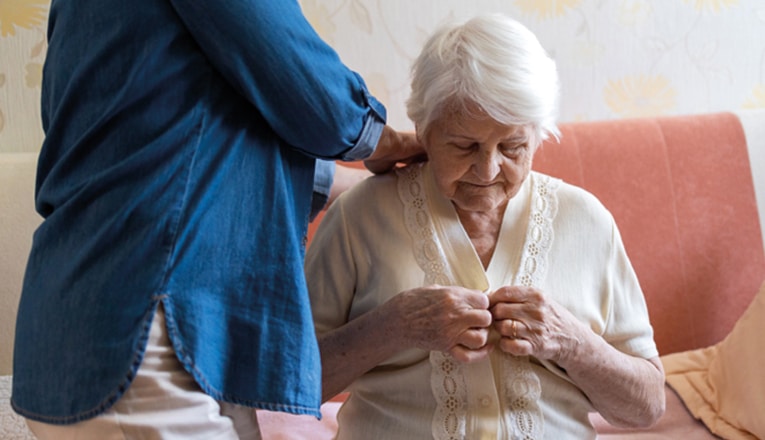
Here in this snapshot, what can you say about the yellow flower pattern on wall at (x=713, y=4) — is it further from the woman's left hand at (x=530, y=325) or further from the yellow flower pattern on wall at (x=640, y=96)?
the woman's left hand at (x=530, y=325)

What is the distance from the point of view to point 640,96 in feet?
8.45

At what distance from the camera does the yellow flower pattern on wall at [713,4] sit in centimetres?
255

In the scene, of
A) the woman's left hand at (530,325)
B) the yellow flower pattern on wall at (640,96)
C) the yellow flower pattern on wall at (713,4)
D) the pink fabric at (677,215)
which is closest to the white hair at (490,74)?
the woman's left hand at (530,325)

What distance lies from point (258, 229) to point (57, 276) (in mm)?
280

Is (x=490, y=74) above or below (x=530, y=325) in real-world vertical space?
above

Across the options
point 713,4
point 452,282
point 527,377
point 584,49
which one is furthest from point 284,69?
point 713,4

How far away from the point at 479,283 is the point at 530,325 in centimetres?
16

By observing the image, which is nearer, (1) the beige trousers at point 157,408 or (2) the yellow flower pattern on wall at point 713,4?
(1) the beige trousers at point 157,408

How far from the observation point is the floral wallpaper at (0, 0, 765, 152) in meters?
2.33

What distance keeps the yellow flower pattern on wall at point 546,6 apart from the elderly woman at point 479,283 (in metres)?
1.02

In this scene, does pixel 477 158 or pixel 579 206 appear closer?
pixel 477 158

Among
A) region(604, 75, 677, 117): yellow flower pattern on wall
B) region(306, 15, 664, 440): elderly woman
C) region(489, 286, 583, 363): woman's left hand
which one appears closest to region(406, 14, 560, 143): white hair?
region(306, 15, 664, 440): elderly woman

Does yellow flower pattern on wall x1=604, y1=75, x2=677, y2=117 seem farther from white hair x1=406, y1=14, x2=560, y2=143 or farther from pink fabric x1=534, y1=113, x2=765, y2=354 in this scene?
white hair x1=406, y1=14, x2=560, y2=143

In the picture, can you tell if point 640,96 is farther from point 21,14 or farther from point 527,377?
point 21,14
